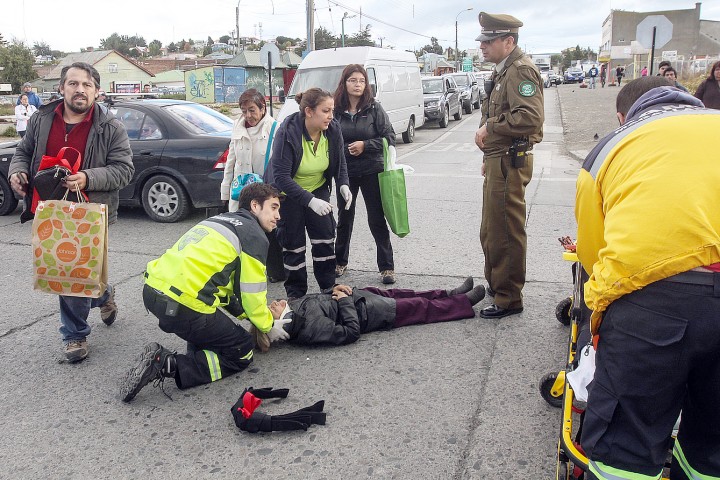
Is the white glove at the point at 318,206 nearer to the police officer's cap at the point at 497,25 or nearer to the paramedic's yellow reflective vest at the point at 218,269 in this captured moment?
the paramedic's yellow reflective vest at the point at 218,269

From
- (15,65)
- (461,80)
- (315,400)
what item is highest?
(15,65)

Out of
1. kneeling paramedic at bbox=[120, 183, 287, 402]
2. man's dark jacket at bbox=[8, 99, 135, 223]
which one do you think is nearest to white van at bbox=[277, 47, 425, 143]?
man's dark jacket at bbox=[8, 99, 135, 223]

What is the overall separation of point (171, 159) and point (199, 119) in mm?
834

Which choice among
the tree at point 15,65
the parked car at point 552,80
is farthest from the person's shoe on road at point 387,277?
the tree at point 15,65

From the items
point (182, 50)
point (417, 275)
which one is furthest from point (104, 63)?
point (417, 275)

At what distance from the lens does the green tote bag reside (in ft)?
17.6

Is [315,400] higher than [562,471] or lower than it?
lower

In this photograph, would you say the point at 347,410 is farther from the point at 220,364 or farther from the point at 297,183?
the point at 297,183

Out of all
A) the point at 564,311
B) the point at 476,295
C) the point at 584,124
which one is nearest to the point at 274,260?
the point at 476,295

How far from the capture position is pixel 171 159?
817cm

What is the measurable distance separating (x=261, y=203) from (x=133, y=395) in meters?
1.37

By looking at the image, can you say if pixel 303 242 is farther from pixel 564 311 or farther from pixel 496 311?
pixel 564 311

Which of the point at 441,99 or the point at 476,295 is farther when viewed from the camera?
the point at 441,99

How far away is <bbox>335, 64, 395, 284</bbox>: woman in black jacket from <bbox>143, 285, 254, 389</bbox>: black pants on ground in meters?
1.96
